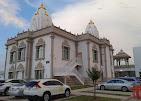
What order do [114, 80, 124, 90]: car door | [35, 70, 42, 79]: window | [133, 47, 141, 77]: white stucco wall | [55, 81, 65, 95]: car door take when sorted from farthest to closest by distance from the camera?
[133, 47, 141, 77]: white stucco wall < [35, 70, 42, 79]: window < [114, 80, 124, 90]: car door < [55, 81, 65, 95]: car door

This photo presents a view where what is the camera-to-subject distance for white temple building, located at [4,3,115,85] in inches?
835

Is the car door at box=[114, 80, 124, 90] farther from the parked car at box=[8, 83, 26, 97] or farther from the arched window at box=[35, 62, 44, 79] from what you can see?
the arched window at box=[35, 62, 44, 79]

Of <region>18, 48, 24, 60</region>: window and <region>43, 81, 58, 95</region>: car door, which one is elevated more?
<region>18, 48, 24, 60</region>: window

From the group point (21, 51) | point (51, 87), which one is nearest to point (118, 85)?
point (51, 87)

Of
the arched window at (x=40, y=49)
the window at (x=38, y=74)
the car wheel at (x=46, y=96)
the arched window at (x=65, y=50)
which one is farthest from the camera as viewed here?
the arched window at (x=65, y=50)

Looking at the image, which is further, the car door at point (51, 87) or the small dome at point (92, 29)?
the small dome at point (92, 29)

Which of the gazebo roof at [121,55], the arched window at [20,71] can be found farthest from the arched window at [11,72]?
the gazebo roof at [121,55]

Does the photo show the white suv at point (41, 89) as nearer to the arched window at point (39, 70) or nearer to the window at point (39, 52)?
the arched window at point (39, 70)

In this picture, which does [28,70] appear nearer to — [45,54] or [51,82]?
[45,54]

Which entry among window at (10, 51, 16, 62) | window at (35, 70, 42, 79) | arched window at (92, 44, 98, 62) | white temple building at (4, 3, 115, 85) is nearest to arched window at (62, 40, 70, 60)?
white temple building at (4, 3, 115, 85)

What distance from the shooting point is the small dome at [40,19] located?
28.4 m

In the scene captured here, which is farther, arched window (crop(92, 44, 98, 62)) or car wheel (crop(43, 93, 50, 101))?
arched window (crop(92, 44, 98, 62))

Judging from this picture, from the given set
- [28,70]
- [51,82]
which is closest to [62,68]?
[28,70]

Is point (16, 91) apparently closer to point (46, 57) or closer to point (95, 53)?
point (46, 57)
